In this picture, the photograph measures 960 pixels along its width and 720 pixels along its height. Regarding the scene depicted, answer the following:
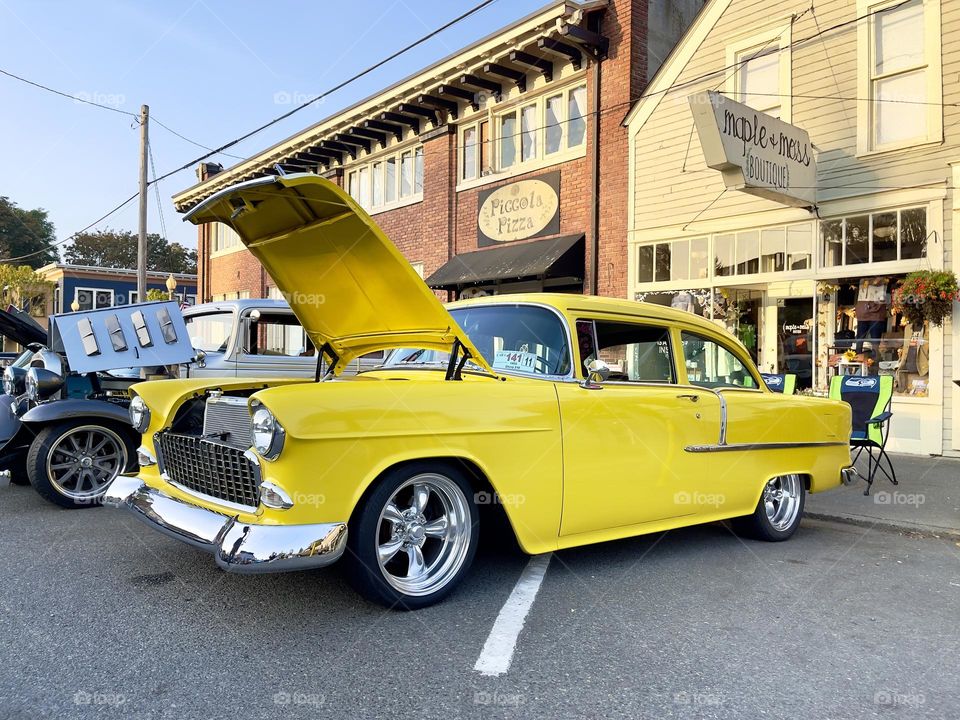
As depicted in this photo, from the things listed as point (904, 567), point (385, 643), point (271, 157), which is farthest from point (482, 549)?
point (271, 157)

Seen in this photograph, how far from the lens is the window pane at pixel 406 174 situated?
16.5 meters

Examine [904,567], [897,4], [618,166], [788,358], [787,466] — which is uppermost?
[897,4]

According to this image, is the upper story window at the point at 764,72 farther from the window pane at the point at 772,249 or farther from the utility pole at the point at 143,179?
the utility pole at the point at 143,179

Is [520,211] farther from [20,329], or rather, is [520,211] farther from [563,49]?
[20,329]

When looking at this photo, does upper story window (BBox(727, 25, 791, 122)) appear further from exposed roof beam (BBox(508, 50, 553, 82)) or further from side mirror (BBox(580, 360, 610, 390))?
side mirror (BBox(580, 360, 610, 390))

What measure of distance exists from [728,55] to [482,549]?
895cm

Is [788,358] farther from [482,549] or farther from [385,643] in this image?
[385,643]

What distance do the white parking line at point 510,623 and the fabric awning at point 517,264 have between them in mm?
8114

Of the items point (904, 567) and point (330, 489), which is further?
point (904, 567)

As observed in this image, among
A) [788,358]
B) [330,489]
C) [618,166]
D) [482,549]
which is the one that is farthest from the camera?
[618,166]

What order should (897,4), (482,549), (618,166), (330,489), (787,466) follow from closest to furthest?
(330,489), (482,549), (787,466), (897,4), (618,166)

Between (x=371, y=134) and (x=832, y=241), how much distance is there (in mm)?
10951

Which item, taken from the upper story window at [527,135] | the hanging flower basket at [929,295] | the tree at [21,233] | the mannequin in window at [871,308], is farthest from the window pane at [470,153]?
the tree at [21,233]

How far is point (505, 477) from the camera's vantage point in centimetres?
360
